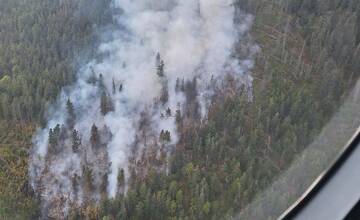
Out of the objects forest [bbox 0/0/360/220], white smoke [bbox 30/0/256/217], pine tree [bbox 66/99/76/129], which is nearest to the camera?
forest [bbox 0/0/360/220]

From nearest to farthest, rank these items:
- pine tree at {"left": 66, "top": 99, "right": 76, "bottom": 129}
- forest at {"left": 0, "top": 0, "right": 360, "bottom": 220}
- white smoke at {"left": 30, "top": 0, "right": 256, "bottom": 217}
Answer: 1. forest at {"left": 0, "top": 0, "right": 360, "bottom": 220}
2. white smoke at {"left": 30, "top": 0, "right": 256, "bottom": 217}
3. pine tree at {"left": 66, "top": 99, "right": 76, "bottom": 129}

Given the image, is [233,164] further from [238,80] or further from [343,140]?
[343,140]

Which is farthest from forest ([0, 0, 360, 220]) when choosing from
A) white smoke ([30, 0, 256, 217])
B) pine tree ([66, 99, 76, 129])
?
white smoke ([30, 0, 256, 217])

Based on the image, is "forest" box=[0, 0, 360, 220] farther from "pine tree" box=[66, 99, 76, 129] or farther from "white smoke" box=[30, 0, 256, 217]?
"white smoke" box=[30, 0, 256, 217]

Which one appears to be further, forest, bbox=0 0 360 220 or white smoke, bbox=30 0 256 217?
white smoke, bbox=30 0 256 217

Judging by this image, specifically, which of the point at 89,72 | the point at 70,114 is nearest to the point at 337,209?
the point at 70,114
